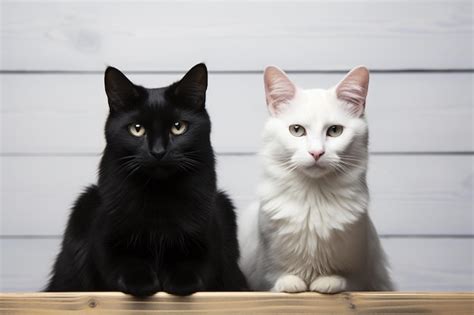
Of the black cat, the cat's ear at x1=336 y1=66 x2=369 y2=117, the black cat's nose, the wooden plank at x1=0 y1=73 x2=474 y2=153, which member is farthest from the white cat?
the wooden plank at x1=0 y1=73 x2=474 y2=153

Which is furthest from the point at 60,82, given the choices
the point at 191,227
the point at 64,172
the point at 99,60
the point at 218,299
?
the point at 218,299

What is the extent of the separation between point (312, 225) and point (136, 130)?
379 mm

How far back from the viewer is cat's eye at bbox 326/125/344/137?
1263mm

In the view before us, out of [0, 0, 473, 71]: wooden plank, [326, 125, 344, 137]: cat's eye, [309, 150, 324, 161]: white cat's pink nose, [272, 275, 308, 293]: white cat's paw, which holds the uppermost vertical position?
[0, 0, 473, 71]: wooden plank

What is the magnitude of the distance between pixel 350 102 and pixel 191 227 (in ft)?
1.32

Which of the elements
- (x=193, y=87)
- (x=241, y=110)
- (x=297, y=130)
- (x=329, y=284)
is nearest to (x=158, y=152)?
(x=193, y=87)

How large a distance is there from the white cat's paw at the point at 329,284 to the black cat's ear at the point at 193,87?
1.33 ft

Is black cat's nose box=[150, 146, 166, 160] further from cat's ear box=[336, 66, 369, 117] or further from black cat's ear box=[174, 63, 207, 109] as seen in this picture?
cat's ear box=[336, 66, 369, 117]

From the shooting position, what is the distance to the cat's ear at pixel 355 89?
1.27 meters

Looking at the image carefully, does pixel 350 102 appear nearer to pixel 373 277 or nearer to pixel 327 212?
pixel 327 212

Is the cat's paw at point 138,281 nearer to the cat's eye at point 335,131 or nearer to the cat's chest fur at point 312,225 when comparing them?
the cat's chest fur at point 312,225

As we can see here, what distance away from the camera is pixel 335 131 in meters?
1.27

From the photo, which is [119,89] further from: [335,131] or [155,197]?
[335,131]

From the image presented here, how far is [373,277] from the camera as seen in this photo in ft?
4.38
